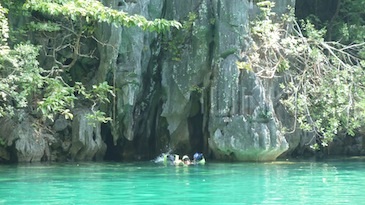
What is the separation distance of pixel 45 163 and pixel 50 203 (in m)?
8.61

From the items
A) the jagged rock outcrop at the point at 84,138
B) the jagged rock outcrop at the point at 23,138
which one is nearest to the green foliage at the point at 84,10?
the jagged rock outcrop at the point at 84,138

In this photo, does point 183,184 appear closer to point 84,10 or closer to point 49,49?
point 84,10

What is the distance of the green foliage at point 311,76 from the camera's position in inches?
721

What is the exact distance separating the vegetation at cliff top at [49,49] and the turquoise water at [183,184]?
1.63 metres

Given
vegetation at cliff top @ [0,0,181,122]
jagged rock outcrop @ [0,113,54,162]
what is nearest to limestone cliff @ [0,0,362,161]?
jagged rock outcrop @ [0,113,54,162]

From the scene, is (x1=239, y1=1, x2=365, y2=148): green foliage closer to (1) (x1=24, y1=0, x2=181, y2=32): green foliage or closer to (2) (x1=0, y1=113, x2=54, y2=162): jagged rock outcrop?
(1) (x1=24, y1=0, x2=181, y2=32): green foliage

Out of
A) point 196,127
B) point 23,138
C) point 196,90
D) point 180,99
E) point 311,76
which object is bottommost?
point 23,138

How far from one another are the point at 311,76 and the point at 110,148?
653 centimetres

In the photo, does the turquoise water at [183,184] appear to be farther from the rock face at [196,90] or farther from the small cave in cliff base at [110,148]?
the small cave in cliff base at [110,148]

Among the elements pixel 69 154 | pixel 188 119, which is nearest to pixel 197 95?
pixel 188 119

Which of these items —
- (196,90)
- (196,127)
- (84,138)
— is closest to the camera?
(84,138)

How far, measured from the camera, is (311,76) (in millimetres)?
18922

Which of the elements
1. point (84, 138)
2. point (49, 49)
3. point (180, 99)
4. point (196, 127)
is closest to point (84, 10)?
point (49, 49)

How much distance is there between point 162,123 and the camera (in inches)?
800
